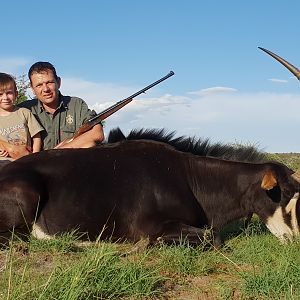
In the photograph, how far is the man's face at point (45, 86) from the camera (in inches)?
237

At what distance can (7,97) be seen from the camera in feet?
18.9

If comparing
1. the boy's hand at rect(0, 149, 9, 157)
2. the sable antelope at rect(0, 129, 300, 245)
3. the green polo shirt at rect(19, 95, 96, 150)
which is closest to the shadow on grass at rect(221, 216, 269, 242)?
the sable antelope at rect(0, 129, 300, 245)

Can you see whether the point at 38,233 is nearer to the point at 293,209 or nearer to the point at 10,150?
the point at 10,150

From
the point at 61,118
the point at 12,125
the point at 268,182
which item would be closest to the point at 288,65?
the point at 268,182

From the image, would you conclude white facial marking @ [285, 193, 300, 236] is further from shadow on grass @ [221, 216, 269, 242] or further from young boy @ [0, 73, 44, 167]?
young boy @ [0, 73, 44, 167]

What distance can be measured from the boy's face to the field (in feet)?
6.05

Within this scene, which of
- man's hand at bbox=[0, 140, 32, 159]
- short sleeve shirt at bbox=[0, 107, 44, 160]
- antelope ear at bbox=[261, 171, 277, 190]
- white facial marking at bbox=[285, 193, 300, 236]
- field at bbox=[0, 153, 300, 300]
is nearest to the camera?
field at bbox=[0, 153, 300, 300]

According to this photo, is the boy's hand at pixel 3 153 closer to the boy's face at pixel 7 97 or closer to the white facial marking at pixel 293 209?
the boy's face at pixel 7 97

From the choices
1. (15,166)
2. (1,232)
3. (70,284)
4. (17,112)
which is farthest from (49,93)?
(70,284)

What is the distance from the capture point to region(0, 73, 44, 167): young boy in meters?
5.66

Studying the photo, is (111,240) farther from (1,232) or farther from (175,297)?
(175,297)

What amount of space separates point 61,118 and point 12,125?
657mm

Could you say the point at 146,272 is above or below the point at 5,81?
below

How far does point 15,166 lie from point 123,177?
0.95 meters
